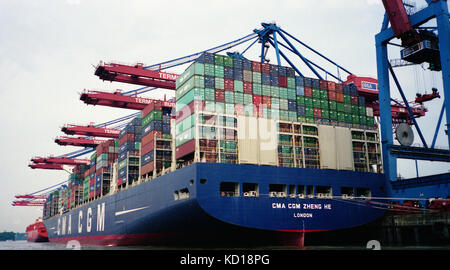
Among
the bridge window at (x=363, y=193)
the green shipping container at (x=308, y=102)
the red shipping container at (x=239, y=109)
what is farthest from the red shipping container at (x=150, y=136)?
the bridge window at (x=363, y=193)

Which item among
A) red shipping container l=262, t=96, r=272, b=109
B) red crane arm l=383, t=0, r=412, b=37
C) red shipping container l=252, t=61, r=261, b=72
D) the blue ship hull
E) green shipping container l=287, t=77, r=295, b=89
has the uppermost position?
red crane arm l=383, t=0, r=412, b=37

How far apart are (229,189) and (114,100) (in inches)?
759

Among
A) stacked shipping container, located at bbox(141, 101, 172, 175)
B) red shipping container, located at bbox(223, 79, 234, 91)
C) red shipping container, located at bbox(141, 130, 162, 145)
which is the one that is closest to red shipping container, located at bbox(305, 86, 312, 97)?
red shipping container, located at bbox(223, 79, 234, 91)

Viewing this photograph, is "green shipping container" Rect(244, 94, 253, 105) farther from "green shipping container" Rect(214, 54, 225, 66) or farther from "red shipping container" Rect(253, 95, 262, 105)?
"green shipping container" Rect(214, 54, 225, 66)

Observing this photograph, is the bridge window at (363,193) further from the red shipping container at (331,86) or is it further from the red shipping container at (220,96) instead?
the red shipping container at (220,96)

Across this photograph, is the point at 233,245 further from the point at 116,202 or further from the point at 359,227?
the point at 116,202

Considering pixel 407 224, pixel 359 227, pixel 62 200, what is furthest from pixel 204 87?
pixel 62 200

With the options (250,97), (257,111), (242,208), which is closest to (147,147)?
(250,97)

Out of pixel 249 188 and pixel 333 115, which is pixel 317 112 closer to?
pixel 333 115

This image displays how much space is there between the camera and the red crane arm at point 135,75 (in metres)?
35.2

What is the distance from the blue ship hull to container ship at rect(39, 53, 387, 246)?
66 millimetres

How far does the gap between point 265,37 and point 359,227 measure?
62.4 ft

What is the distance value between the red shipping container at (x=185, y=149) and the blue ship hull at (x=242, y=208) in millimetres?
1501

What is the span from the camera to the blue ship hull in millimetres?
25281
